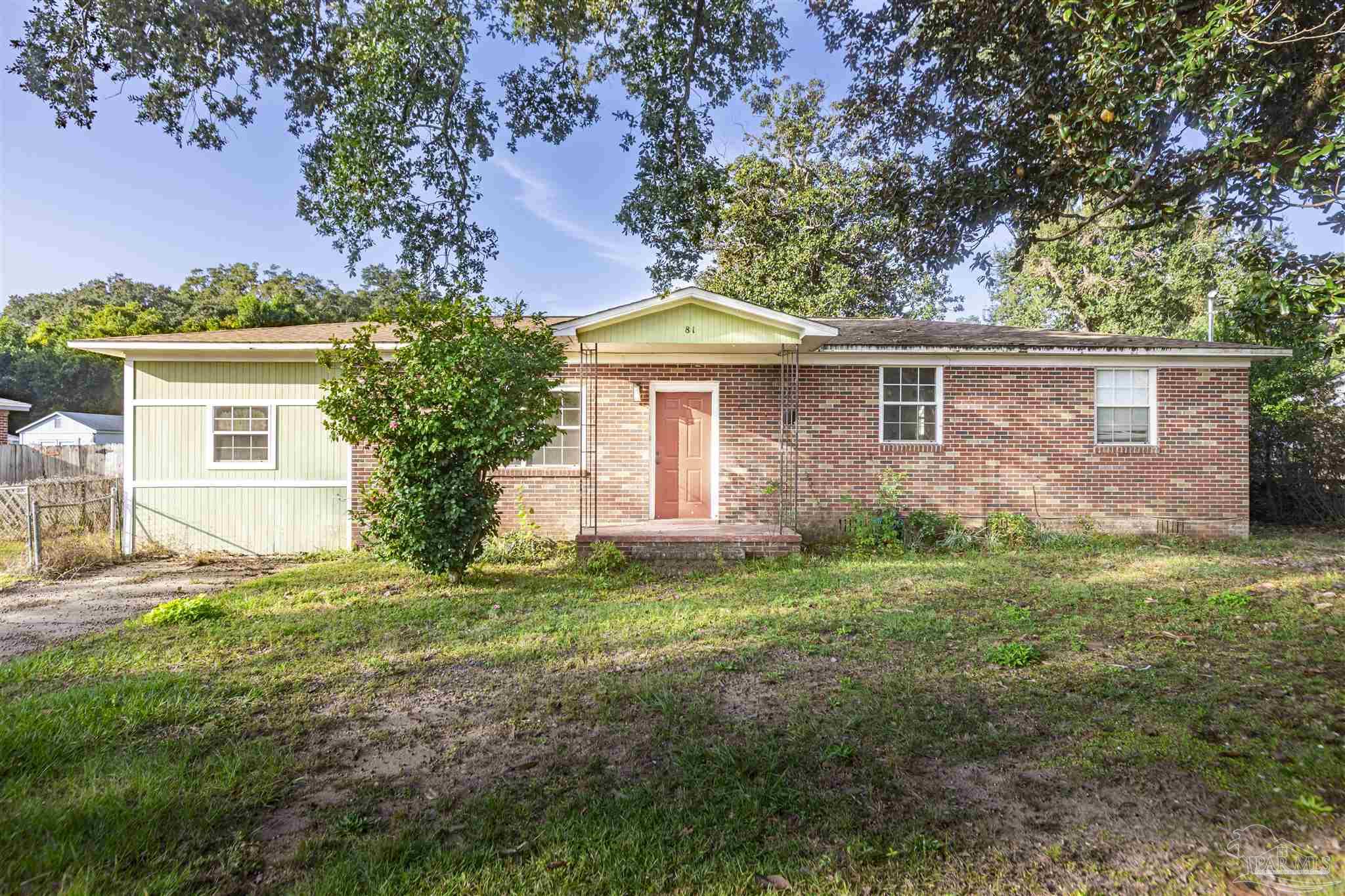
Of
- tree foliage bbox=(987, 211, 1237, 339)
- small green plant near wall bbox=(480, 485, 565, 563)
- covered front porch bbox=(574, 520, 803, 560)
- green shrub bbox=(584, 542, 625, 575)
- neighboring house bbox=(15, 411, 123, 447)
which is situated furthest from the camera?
neighboring house bbox=(15, 411, 123, 447)

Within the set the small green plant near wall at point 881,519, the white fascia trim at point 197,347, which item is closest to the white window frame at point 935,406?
the small green plant near wall at point 881,519

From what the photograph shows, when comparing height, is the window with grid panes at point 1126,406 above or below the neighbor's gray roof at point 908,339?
below

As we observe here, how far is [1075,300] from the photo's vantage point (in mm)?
23781

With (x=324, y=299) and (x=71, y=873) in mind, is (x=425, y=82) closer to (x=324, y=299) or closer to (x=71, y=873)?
(x=71, y=873)

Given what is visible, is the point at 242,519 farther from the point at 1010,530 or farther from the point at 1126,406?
the point at 1126,406

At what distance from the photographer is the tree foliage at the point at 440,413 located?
23.1 ft

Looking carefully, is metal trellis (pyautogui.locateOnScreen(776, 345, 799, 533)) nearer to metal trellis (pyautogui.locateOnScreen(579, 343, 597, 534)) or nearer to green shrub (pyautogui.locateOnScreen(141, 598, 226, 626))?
metal trellis (pyautogui.locateOnScreen(579, 343, 597, 534))

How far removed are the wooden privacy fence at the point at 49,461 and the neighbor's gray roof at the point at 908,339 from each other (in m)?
6.93

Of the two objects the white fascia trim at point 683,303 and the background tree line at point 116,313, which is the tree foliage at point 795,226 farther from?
the background tree line at point 116,313

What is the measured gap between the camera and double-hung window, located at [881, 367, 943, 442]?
10352 millimetres

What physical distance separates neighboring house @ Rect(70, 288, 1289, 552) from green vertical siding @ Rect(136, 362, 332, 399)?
0.04 metres

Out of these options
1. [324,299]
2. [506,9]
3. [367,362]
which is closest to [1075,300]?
[506,9]

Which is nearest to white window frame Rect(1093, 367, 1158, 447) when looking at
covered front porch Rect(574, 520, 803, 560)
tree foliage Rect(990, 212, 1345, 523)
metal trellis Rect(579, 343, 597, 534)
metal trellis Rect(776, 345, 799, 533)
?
tree foliage Rect(990, 212, 1345, 523)

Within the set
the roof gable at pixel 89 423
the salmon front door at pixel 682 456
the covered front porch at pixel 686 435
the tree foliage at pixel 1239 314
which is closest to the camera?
the tree foliage at pixel 1239 314
